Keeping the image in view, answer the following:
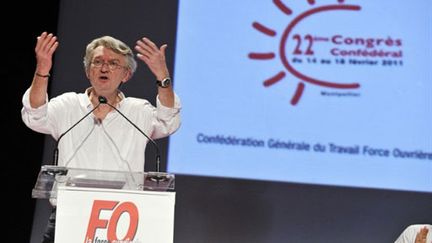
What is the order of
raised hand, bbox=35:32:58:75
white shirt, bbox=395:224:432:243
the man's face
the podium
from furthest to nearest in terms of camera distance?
white shirt, bbox=395:224:432:243 < the man's face < raised hand, bbox=35:32:58:75 < the podium

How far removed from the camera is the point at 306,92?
366 cm

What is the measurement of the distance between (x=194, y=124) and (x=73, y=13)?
1033 mm

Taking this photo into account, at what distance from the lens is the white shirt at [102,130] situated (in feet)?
7.49

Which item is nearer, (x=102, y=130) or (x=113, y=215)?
(x=113, y=215)

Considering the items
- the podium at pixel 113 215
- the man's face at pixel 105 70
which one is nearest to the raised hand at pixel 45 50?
the man's face at pixel 105 70

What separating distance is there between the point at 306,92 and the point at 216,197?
0.84 m

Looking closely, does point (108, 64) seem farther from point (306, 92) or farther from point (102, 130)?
point (306, 92)

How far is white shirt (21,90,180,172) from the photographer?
2.28 m

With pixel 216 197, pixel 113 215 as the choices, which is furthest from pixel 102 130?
pixel 216 197

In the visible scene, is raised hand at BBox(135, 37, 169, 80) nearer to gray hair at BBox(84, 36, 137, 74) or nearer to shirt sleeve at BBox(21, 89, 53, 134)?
gray hair at BBox(84, 36, 137, 74)

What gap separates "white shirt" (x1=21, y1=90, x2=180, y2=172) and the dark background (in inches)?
49.9

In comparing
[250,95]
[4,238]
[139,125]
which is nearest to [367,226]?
[250,95]

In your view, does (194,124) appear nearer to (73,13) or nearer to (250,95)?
(250,95)

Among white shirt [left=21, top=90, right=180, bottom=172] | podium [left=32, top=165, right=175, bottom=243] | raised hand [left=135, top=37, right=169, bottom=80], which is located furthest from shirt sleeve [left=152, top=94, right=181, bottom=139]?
podium [left=32, top=165, right=175, bottom=243]
